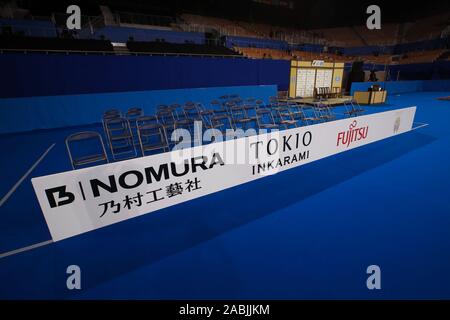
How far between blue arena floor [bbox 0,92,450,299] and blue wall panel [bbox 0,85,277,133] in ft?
13.9

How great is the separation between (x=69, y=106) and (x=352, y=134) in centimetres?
795

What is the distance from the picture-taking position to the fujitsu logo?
4.12 meters

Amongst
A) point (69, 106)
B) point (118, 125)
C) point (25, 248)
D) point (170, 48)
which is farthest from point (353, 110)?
point (170, 48)

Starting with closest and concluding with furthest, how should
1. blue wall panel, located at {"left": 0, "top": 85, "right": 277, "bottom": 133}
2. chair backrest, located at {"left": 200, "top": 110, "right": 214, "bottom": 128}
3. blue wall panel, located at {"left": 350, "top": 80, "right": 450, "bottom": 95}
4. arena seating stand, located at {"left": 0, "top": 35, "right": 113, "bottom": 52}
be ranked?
chair backrest, located at {"left": 200, "top": 110, "right": 214, "bottom": 128}
blue wall panel, located at {"left": 0, "top": 85, "right": 277, "bottom": 133}
arena seating stand, located at {"left": 0, "top": 35, "right": 113, "bottom": 52}
blue wall panel, located at {"left": 350, "top": 80, "right": 450, "bottom": 95}

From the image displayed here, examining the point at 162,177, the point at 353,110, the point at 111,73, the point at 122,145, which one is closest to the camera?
the point at 162,177

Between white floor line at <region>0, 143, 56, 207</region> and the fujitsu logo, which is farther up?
the fujitsu logo

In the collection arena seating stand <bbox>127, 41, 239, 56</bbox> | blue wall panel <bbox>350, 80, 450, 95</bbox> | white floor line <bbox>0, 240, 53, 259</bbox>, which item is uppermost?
arena seating stand <bbox>127, 41, 239, 56</bbox>

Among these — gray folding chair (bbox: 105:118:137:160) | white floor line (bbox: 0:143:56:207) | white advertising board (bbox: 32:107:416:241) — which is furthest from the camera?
gray folding chair (bbox: 105:118:137:160)

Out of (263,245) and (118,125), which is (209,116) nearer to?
(118,125)

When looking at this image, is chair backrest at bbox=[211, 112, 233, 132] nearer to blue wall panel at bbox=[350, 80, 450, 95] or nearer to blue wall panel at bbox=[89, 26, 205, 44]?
blue wall panel at bbox=[89, 26, 205, 44]

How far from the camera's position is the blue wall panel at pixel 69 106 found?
6547 mm

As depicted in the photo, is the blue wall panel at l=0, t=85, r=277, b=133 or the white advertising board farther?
the blue wall panel at l=0, t=85, r=277, b=133

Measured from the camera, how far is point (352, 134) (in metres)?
4.30

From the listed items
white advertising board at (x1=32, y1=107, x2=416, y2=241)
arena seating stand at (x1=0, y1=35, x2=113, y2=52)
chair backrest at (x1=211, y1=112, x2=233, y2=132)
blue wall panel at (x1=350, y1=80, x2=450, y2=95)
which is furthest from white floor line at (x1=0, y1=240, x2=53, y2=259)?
blue wall panel at (x1=350, y1=80, x2=450, y2=95)
